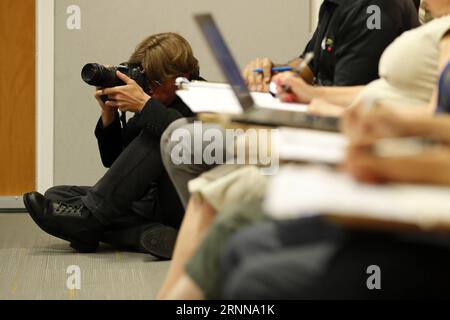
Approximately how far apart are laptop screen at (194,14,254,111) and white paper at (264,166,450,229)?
2.17 ft

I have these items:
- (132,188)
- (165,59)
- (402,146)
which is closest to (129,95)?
(165,59)

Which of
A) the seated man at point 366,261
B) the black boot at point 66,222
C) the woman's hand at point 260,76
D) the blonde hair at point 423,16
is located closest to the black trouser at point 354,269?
the seated man at point 366,261

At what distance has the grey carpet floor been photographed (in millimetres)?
2088

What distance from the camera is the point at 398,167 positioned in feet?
2.54

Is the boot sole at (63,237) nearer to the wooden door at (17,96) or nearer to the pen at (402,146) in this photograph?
the wooden door at (17,96)

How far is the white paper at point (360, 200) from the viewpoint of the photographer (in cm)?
71

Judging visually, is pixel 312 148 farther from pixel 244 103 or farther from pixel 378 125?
pixel 244 103

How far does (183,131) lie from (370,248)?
1229 millimetres

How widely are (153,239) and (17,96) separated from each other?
1.31 meters

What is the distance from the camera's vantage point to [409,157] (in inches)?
30.7

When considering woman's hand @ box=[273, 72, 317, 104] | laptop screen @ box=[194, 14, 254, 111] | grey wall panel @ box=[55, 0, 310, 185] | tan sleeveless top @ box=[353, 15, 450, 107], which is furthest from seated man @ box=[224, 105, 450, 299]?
grey wall panel @ box=[55, 0, 310, 185]

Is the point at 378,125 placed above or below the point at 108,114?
above

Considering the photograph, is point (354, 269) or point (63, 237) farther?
point (63, 237)
